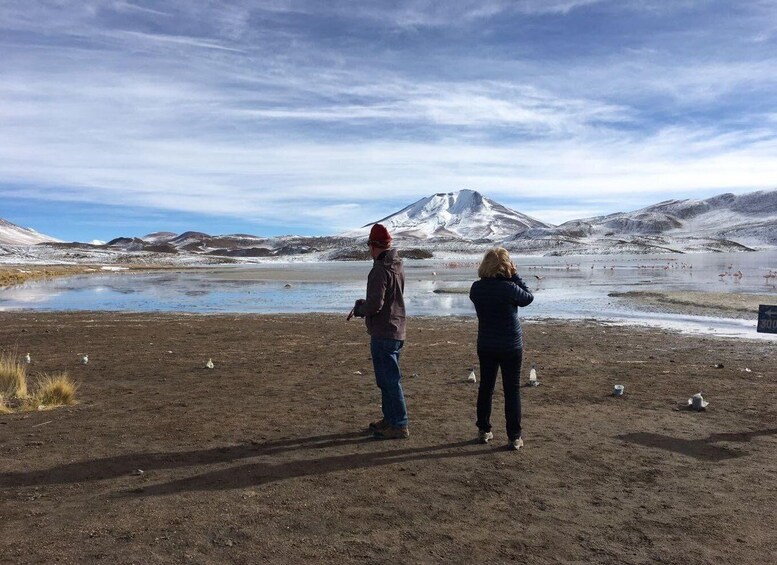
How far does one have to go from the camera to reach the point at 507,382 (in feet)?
21.2

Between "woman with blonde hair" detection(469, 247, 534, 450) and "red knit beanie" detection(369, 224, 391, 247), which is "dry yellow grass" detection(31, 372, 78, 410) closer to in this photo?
"red knit beanie" detection(369, 224, 391, 247)

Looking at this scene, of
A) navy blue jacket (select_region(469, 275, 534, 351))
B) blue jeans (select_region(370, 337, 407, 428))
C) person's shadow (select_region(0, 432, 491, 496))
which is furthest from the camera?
blue jeans (select_region(370, 337, 407, 428))

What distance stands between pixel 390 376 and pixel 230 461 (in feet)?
5.96

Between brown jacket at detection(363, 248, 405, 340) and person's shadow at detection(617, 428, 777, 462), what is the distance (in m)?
2.76

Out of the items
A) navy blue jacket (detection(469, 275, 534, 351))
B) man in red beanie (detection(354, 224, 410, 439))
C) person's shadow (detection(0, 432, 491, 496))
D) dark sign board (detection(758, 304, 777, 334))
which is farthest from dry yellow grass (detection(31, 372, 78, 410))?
dark sign board (detection(758, 304, 777, 334))

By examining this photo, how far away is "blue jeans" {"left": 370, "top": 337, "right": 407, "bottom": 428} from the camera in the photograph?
6.70m

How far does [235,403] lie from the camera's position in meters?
8.63

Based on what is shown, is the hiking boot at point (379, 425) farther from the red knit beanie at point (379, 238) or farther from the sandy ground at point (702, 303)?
the sandy ground at point (702, 303)

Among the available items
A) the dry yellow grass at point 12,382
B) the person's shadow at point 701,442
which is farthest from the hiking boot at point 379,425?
the dry yellow grass at point 12,382

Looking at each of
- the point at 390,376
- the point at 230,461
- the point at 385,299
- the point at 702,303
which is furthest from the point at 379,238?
the point at 702,303

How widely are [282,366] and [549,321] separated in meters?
11.0

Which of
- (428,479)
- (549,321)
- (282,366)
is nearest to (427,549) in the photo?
(428,479)

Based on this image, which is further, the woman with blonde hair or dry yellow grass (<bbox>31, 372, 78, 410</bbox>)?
dry yellow grass (<bbox>31, 372, 78, 410</bbox>)

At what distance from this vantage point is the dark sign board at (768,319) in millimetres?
8391
